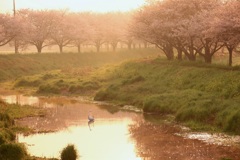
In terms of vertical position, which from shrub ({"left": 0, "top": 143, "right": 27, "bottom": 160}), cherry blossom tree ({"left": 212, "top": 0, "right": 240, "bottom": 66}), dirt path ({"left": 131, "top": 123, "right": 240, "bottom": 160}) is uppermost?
cherry blossom tree ({"left": 212, "top": 0, "right": 240, "bottom": 66})

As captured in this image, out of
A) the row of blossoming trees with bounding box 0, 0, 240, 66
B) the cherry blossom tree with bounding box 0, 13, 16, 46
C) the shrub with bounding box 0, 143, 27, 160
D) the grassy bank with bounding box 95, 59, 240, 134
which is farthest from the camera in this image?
the cherry blossom tree with bounding box 0, 13, 16, 46

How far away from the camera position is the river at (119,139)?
2505cm

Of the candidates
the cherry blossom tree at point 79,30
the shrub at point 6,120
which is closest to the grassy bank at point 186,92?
the shrub at point 6,120

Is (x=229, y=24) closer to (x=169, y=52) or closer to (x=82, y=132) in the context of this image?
(x=82, y=132)

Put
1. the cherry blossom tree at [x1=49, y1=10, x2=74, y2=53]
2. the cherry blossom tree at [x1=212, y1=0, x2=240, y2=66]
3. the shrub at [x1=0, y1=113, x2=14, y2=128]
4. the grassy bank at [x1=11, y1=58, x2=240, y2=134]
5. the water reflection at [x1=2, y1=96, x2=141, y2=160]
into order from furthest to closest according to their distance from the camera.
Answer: the cherry blossom tree at [x1=49, y1=10, x2=74, y2=53] → the cherry blossom tree at [x1=212, y1=0, x2=240, y2=66] → the grassy bank at [x1=11, y1=58, x2=240, y2=134] → the shrub at [x1=0, y1=113, x2=14, y2=128] → the water reflection at [x1=2, y1=96, x2=141, y2=160]

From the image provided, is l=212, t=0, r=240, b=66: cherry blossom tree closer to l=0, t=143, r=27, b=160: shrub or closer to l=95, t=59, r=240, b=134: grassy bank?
l=95, t=59, r=240, b=134: grassy bank

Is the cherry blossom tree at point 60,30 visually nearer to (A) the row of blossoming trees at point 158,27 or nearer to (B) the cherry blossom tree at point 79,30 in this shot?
(A) the row of blossoming trees at point 158,27

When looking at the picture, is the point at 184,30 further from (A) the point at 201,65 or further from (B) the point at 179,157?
(B) the point at 179,157

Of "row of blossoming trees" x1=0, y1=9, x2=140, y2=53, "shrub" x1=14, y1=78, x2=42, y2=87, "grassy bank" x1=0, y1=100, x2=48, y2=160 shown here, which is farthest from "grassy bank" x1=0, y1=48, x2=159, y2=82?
"grassy bank" x1=0, y1=100, x2=48, y2=160

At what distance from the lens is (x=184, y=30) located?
52.5 metres

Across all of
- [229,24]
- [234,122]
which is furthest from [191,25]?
[234,122]

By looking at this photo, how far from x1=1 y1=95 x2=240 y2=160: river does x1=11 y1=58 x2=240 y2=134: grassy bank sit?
1.95 m

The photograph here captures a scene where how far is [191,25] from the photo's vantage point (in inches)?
2031

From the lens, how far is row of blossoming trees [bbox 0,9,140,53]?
88.1 m
